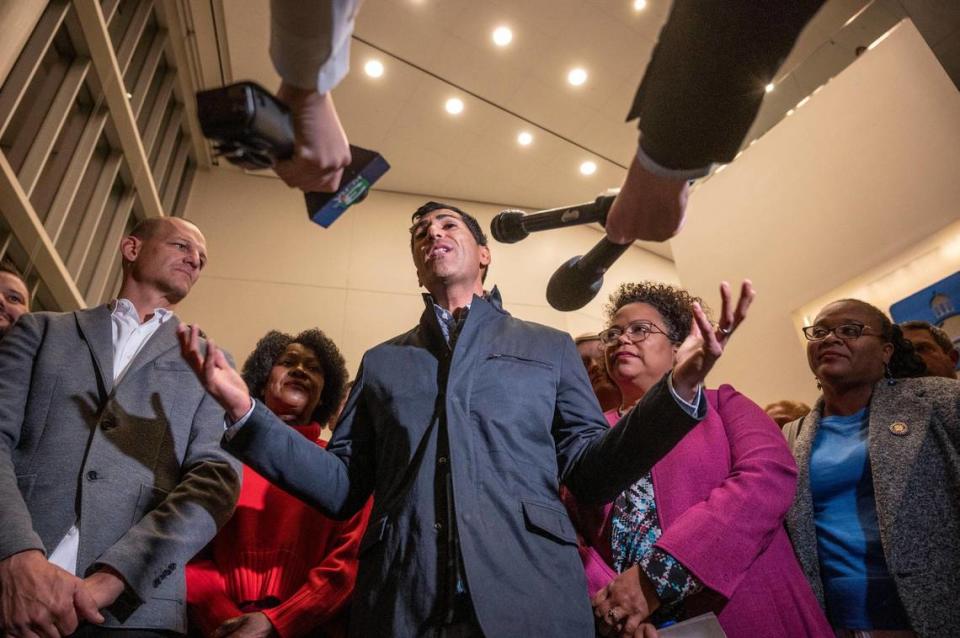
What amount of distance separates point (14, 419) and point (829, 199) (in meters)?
3.52

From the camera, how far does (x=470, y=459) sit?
3.53 feet

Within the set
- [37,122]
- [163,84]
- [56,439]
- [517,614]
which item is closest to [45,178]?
[37,122]

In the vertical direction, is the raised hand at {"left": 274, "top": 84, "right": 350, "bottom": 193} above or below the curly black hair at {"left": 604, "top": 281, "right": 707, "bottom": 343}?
below

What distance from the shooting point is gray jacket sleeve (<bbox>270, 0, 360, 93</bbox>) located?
656 millimetres

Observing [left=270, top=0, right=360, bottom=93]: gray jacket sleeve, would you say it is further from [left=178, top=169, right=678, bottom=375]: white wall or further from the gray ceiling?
[left=178, top=169, right=678, bottom=375]: white wall

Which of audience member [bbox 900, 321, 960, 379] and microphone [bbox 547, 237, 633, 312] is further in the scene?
audience member [bbox 900, 321, 960, 379]

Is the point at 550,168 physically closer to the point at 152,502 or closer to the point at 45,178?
the point at 45,178

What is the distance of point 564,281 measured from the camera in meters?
1.24

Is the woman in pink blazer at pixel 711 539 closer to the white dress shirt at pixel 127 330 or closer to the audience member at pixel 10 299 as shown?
the white dress shirt at pixel 127 330

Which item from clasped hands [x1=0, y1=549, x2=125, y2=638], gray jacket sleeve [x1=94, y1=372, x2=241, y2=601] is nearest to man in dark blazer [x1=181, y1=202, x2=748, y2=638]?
gray jacket sleeve [x1=94, y1=372, x2=241, y2=601]

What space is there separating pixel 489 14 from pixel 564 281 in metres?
3.45

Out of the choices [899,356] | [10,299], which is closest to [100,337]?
[10,299]

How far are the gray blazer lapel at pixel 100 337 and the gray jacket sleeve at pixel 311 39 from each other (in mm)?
982

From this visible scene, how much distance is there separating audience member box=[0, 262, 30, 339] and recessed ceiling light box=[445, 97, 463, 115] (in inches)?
134
